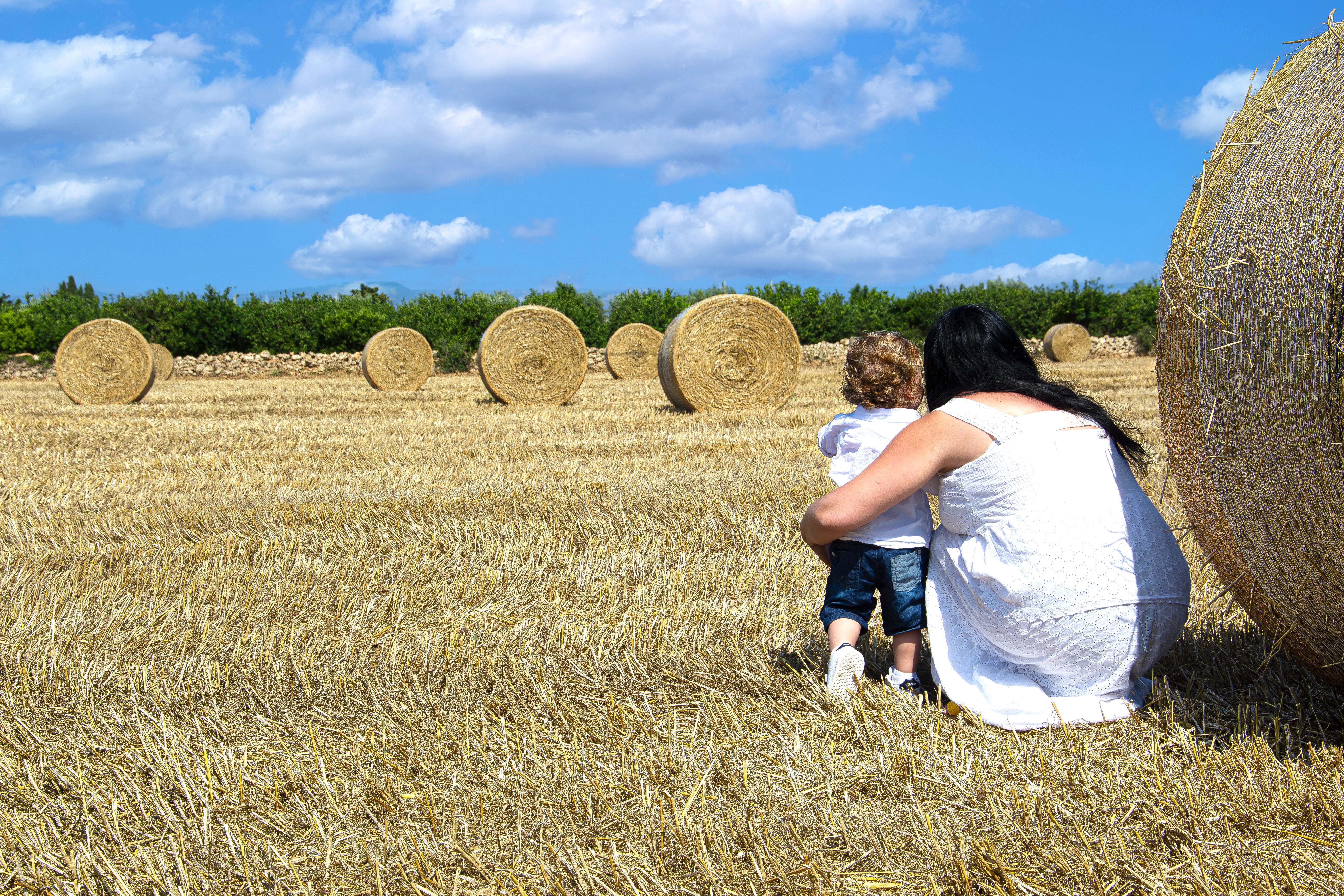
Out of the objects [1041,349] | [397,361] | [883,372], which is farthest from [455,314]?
[883,372]

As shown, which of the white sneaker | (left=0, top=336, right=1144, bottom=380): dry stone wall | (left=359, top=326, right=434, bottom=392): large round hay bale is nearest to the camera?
the white sneaker

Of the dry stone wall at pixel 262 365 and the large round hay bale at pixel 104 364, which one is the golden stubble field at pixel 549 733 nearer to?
the large round hay bale at pixel 104 364

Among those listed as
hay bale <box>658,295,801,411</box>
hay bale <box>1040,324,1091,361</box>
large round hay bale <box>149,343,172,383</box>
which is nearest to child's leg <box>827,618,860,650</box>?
hay bale <box>658,295,801,411</box>

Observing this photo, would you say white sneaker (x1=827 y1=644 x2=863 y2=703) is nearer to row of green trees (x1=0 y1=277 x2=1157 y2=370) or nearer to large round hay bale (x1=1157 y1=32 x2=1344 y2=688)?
large round hay bale (x1=1157 y1=32 x2=1344 y2=688)

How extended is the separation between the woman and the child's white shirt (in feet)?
0.54

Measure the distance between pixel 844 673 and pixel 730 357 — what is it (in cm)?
991

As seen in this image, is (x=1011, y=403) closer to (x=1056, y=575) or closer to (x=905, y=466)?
(x=905, y=466)

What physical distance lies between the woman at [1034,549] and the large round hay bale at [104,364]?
1628 centimetres

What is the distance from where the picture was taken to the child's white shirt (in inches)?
117

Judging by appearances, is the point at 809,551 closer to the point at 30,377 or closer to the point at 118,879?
the point at 118,879

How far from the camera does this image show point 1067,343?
92.3ft

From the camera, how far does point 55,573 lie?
4633 mm

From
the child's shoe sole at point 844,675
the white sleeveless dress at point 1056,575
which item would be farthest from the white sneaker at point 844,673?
the white sleeveless dress at point 1056,575

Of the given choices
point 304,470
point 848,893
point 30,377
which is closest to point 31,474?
point 304,470
